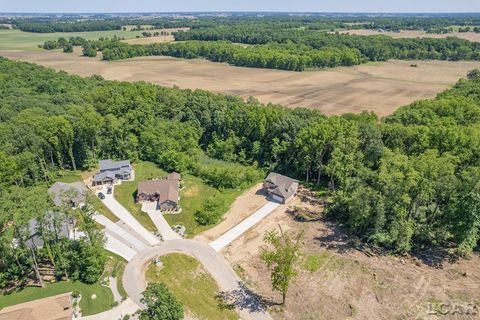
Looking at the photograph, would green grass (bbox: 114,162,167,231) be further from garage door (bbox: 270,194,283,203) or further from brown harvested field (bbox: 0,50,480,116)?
brown harvested field (bbox: 0,50,480,116)

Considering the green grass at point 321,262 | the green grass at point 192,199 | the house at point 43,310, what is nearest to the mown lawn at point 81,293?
the house at point 43,310

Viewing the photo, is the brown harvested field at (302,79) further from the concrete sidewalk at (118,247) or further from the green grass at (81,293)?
the green grass at (81,293)

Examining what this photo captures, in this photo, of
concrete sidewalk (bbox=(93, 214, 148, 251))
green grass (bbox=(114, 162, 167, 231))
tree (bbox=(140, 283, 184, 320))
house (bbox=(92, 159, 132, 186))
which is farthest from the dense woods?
tree (bbox=(140, 283, 184, 320))

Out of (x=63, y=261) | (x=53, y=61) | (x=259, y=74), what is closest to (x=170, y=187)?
(x=63, y=261)

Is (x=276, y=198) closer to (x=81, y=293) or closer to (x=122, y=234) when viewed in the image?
(x=122, y=234)

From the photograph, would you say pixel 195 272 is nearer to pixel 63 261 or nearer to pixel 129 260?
pixel 129 260

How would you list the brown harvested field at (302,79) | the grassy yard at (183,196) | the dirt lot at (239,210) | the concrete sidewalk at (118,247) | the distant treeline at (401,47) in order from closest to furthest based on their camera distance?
the concrete sidewalk at (118,247) < the dirt lot at (239,210) < the grassy yard at (183,196) < the brown harvested field at (302,79) < the distant treeline at (401,47)
